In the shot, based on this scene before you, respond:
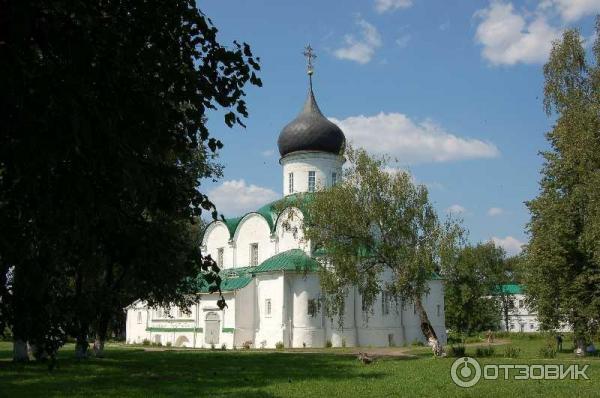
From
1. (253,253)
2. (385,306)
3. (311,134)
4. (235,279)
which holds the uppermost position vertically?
(311,134)

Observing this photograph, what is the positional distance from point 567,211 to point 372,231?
723cm

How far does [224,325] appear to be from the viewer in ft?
119

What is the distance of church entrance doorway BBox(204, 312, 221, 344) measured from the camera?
36.8 metres

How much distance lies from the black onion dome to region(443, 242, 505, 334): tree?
21415mm

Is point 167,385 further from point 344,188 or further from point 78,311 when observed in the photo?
point 344,188

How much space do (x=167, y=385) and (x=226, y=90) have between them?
954cm

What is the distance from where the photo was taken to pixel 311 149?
123 ft

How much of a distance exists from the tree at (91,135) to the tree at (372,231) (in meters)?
17.2

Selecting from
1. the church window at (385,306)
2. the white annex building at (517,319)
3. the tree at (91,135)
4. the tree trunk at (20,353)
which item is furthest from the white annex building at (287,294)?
the white annex building at (517,319)

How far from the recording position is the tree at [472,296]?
56.2 meters
